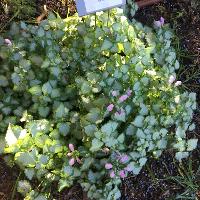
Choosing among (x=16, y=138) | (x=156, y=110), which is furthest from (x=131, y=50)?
(x=16, y=138)

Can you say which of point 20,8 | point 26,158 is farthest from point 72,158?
point 20,8

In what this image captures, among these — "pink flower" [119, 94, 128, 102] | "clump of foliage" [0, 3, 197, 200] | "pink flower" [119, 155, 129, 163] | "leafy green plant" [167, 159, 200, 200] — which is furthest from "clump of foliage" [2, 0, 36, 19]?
"leafy green plant" [167, 159, 200, 200]

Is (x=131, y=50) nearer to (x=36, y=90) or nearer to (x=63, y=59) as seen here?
(x=63, y=59)

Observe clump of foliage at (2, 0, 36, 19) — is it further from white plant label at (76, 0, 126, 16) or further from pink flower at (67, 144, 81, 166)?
pink flower at (67, 144, 81, 166)

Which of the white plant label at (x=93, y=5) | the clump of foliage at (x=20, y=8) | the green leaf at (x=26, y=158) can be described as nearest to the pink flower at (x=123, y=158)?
the green leaf at (x=26, y=158)

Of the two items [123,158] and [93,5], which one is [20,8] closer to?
[93,5]

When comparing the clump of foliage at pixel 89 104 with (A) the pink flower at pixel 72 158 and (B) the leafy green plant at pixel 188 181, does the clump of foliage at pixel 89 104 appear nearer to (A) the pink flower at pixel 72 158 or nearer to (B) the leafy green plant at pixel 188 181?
(A) the pink flower at pixel 72 158

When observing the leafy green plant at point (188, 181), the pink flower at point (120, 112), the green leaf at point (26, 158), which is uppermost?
the pink flower at point (120, 112)

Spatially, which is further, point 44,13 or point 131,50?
point 44,13
